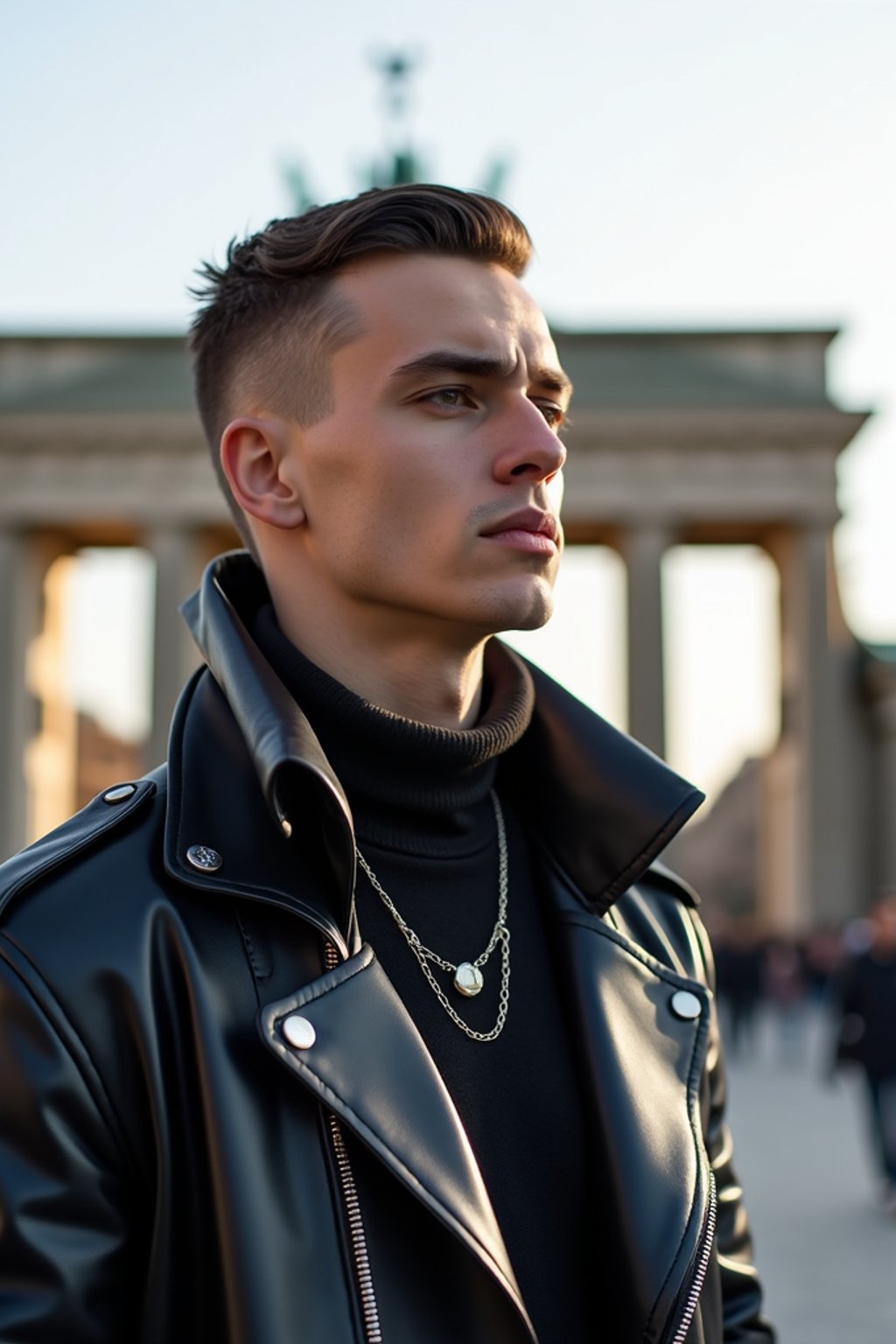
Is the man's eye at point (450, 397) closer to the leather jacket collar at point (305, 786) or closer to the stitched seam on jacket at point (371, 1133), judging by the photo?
the leather jacket collar at point (305, 786)

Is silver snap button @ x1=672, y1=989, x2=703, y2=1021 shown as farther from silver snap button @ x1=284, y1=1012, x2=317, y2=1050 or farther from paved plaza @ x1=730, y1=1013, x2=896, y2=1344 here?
paved plaza @ x1=730, y1=1013, x2=896, y2=1344

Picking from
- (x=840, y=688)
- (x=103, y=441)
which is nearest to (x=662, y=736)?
(x=840, y=688)

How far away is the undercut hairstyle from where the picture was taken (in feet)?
5.98

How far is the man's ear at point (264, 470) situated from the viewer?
1.88 meters

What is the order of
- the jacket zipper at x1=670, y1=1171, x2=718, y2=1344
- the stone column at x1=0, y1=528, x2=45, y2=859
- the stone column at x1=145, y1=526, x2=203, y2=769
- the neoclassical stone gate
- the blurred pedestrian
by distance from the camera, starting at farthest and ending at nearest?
the stone column at x1=0, y1=528, x2=45, y2=859
the neoclassical stone gate
the stone column at x1=145, y1=526, x2=203, y2=769
the blurred pedestrian
the jacket zipper at x1=670, y1=1171, x2=718, y2=1344

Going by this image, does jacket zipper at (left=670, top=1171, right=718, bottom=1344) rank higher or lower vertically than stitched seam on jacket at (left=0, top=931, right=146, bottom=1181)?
lower

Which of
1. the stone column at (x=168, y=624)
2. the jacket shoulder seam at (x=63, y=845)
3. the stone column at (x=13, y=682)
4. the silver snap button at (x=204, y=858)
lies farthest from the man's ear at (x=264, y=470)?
the stone column at (x=13, y=682)

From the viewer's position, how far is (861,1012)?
405 inches

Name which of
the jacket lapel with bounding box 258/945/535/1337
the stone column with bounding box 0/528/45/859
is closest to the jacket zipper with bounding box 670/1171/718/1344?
the jacket lapel with bounding box 258/945/535/1337

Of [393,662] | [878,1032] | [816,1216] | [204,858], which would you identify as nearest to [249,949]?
[204,858]

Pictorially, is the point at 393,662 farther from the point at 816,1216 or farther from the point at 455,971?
the point at 816,1216

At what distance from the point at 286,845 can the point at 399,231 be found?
0.73m

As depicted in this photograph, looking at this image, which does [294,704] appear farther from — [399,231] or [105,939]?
[399,231]

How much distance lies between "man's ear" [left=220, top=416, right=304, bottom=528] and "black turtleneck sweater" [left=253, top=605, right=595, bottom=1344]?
15cm
